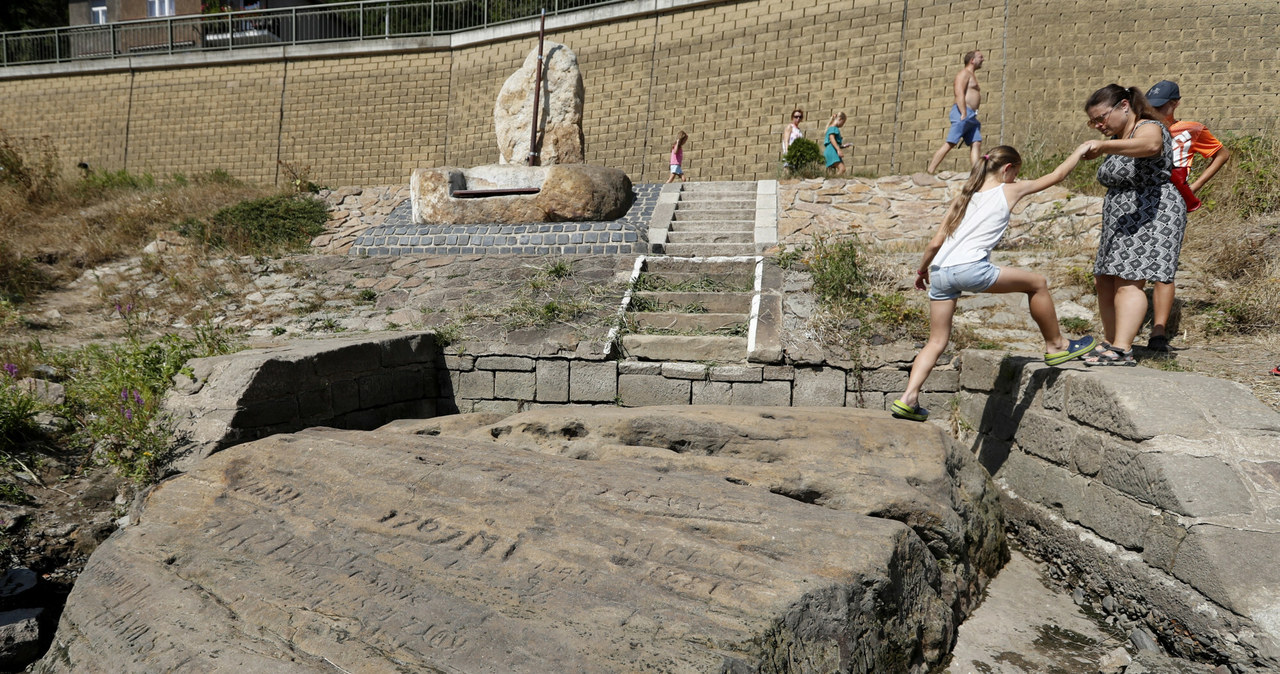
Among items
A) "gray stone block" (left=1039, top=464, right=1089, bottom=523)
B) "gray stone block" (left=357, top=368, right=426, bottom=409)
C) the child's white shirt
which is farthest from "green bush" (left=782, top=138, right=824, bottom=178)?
"gray stone block" (left=1039, top=464, right=1089, bottom=523)

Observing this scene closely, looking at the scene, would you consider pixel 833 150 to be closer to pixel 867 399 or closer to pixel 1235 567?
pixel 867 399

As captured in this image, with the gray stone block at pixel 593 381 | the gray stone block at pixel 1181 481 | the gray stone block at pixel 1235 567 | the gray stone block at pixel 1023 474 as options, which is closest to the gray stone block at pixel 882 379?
the gray stone block at pixel 1023 474

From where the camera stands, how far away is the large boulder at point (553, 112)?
1034cm

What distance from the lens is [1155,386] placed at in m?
3.22

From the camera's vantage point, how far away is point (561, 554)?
2557 mm

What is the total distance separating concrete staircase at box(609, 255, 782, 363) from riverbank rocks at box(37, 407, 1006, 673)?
5.69ft

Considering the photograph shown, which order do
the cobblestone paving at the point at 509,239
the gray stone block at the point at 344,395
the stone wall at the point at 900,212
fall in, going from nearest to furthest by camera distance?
1. the gray stone block at the point at 344,395
2. the stone wall at the point at 900,212
3. the cobblestone paving at the point at 509,239

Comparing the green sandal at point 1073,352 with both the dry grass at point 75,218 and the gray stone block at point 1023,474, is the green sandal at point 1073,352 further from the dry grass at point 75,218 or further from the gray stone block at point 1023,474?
the dry grass at point 75,218

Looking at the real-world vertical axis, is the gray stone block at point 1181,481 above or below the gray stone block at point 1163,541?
above

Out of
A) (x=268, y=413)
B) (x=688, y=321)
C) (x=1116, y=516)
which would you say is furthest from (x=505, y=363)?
(x=1116, y=516)

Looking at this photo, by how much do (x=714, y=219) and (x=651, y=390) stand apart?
15.3 ft

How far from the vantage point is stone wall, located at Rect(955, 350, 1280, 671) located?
2559 millimetres

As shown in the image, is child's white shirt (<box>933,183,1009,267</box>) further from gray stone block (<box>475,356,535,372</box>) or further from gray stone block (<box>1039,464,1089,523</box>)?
gray stone block (<box>475,356,535,372</box>)

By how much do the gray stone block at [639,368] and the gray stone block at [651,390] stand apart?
31 millimetres
